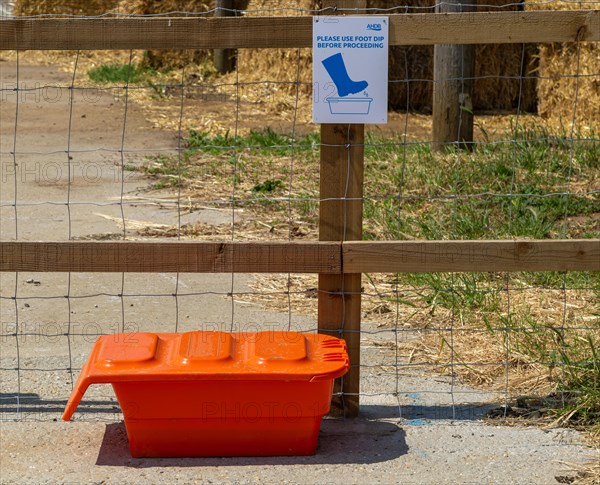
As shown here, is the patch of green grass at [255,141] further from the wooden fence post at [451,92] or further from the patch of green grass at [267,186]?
the wooden fence post at [451,92]

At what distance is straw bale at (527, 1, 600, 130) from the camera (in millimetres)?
11102

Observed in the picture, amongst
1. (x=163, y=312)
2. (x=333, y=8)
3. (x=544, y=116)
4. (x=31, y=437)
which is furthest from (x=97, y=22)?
(x=544, y=116)

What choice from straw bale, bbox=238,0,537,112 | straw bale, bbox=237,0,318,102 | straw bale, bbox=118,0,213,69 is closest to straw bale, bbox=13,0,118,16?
straw bale, bbox=118,0,213,69

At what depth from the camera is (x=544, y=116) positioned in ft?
40.1

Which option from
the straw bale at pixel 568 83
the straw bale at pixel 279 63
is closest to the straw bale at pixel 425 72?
the straw bale at pixel 279 63

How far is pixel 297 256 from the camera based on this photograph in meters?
4.25

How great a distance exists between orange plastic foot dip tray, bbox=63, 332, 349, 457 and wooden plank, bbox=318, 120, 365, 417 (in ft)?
0.78

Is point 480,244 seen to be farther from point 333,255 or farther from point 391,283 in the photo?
point 391,283

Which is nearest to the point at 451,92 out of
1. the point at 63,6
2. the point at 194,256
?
the point at 194,256

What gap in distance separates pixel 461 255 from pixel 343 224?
50 centimetres

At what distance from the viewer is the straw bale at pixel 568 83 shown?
11.1 metres

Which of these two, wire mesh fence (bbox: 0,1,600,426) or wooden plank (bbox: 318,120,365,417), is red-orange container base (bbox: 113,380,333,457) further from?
wire mesh fence (bbox: 0,1,600,426)

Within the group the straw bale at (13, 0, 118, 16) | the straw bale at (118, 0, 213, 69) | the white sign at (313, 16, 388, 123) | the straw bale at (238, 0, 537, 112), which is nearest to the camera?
the white sign at (313, 16, 388, 123)

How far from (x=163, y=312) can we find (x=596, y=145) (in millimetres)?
4446
